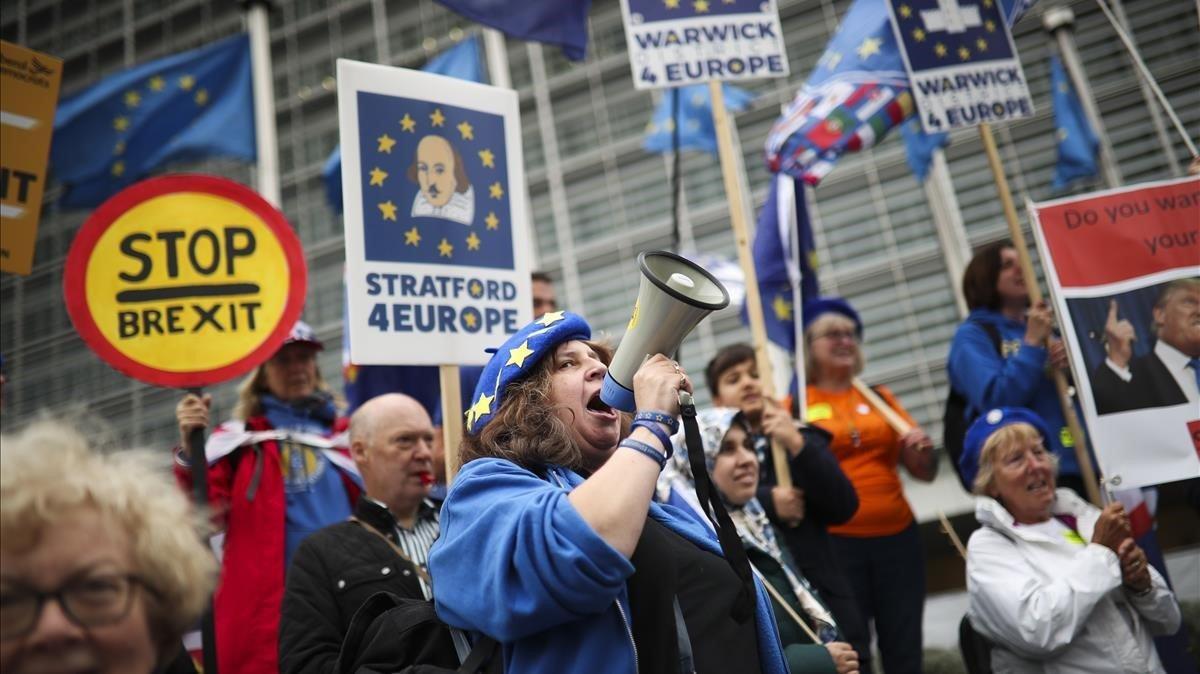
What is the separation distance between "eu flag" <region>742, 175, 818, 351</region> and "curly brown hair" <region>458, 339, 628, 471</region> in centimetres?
393

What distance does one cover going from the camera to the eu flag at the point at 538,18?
590cm

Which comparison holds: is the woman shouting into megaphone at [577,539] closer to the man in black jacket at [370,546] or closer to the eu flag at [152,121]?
the man in black jacket at [370,546]

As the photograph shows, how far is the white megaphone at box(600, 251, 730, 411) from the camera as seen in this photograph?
249 centimetres

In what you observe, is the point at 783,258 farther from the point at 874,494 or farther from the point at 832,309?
the point at 874,494

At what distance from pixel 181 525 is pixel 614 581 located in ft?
2.82

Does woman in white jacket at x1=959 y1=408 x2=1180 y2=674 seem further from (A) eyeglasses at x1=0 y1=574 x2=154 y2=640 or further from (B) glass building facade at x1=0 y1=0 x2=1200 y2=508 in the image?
(B) glass building facade at x1=0 y1=0 x2=1200 y2=508

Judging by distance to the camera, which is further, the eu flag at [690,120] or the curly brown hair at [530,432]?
the eu flag at [690,120]

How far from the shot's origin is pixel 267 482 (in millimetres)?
4801

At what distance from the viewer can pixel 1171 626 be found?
13.9 feet

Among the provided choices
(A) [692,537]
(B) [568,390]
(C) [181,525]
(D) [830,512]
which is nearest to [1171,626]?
(D) [830,512]

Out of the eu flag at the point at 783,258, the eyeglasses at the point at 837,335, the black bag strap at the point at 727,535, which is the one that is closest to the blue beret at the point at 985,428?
the eyeglasses at the point at 837,335

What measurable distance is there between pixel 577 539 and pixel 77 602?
95 centimetres

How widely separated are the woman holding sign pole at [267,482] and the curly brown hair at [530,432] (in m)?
2.05

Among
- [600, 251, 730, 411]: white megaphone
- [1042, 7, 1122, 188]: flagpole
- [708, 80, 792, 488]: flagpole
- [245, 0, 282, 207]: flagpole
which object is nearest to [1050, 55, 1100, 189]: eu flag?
[1042, 7, 1122, 188]: flagpole
